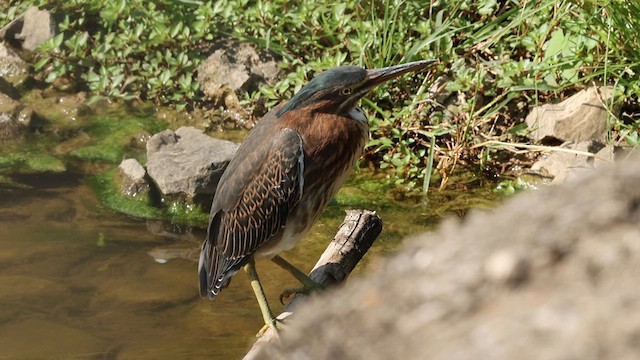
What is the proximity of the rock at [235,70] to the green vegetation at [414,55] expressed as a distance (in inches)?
3.5

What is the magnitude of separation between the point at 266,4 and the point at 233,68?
47 cm

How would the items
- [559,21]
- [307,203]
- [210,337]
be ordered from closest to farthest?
[307,203] < [210,337] < [559,21]

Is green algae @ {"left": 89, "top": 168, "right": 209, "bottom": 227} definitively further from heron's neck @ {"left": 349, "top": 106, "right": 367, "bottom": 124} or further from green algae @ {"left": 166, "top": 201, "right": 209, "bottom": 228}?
heron's neck @ {"left": 349, "top": 106, "right": 367, "bottom": 124}

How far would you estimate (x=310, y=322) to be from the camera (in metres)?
1.18

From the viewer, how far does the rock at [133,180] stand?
5.96m

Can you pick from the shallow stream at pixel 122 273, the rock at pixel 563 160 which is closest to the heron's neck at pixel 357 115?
the shallow stream at pixel 122 273

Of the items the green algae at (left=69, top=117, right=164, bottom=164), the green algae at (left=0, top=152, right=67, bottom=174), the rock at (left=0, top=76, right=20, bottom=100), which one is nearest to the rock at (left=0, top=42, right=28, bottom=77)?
the rock at (left=0, top=76, right=20, bottom=100)

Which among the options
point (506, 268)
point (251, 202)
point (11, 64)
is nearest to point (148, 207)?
point (251, 202)

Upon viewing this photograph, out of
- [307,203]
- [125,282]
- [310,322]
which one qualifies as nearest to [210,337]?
[125,282]

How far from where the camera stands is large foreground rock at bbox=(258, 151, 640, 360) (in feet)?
3.28

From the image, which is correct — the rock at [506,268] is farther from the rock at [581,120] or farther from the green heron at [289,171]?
the rock at [581,120]

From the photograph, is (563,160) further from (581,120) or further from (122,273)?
(122,273)

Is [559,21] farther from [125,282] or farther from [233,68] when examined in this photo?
[125,282]

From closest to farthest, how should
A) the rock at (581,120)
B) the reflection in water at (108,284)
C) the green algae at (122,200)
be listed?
the reflection in water at (108,284)
the rock at (581,120)
the green algae at (122,200)
